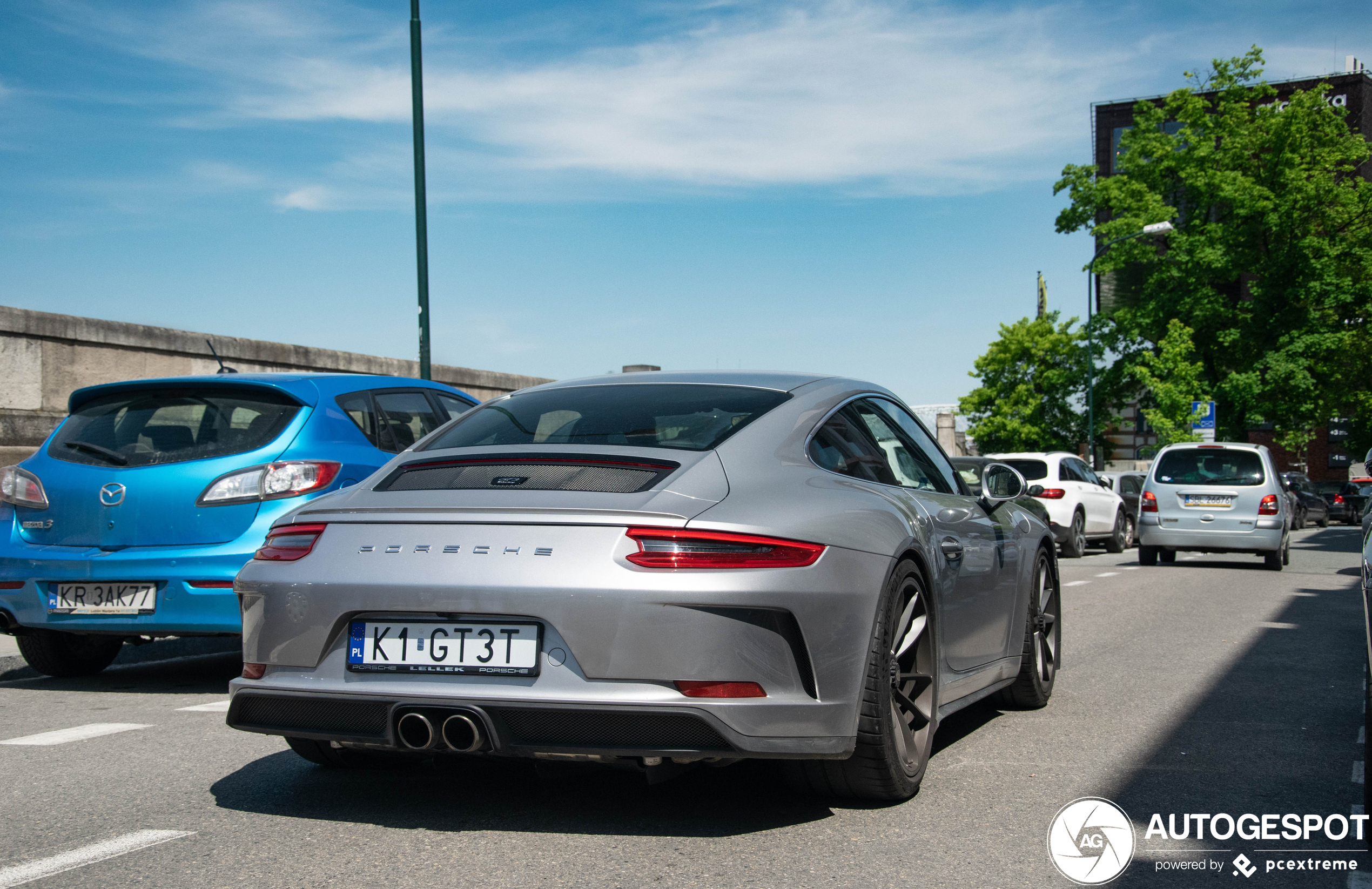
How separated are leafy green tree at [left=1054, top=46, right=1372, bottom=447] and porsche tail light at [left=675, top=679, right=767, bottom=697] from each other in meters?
37.6

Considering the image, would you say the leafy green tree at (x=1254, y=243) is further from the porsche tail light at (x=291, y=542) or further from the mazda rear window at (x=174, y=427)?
the porsche tail light at (x=291, y=542)

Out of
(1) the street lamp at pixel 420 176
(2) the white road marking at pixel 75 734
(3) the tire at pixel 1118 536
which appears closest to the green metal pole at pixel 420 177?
(1) the street lamp at pixel 420 176

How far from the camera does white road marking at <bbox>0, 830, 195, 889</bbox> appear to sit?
3387 mm

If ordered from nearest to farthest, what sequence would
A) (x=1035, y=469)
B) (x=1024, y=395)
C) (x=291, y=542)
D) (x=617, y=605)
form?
(x=617, y=605)
(x=291, y=542)
(x=1035, y=469)
(x=1024, y=395)

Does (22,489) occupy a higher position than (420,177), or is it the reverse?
(420,177)

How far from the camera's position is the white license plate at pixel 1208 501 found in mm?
17062

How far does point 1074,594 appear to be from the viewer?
1297 centimetres

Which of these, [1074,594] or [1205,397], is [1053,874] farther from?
[1205,397]

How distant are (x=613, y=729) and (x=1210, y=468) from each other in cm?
1557

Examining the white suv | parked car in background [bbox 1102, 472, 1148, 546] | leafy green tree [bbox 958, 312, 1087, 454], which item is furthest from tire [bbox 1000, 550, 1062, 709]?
leafy green tree [bbox 958, 312, 1087, 454]

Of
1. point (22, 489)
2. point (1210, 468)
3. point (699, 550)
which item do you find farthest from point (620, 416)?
point (1210, 468)

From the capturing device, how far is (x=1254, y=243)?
40094 mm

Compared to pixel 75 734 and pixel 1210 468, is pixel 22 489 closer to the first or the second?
pixel 75 734

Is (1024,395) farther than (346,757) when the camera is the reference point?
Yes
